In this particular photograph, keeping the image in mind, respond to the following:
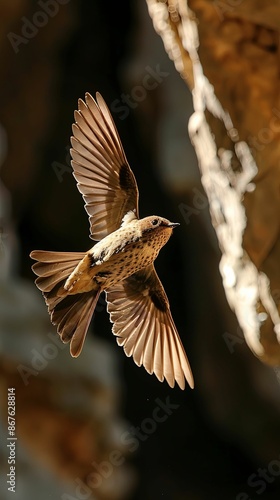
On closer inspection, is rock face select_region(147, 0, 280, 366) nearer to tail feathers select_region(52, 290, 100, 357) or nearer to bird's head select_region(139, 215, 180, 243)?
bird's head select_region(139, 215, 180, 243)

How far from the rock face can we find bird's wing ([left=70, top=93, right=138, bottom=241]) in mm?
126

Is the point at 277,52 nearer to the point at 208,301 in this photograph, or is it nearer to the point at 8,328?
the point at 208,301

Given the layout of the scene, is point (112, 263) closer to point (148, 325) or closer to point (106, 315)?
point (148, 325)

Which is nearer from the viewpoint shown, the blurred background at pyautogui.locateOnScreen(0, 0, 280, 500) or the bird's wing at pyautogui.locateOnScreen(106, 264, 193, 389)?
the bird's wing at pyautogui.locateOnScreen(106, 264, 193, 389)

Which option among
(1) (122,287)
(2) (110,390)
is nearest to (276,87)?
(1) (122,287)

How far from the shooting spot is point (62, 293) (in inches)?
43.7

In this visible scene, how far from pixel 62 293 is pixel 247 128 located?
332 mm

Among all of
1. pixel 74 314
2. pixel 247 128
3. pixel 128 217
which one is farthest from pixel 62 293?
pixel 247 128

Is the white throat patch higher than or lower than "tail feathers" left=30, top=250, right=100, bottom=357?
higher

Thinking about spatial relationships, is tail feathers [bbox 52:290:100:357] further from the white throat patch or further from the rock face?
the rock face

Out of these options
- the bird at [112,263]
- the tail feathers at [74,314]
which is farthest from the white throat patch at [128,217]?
the tail feathers at [74,314]

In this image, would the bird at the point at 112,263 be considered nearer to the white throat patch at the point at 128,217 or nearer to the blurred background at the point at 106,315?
the white throat patch at the point at 128,217

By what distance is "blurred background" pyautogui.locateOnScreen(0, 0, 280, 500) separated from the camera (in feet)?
4.83

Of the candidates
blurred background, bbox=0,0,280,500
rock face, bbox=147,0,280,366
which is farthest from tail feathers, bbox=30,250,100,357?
blurred background, bbox=0,0,280,500
